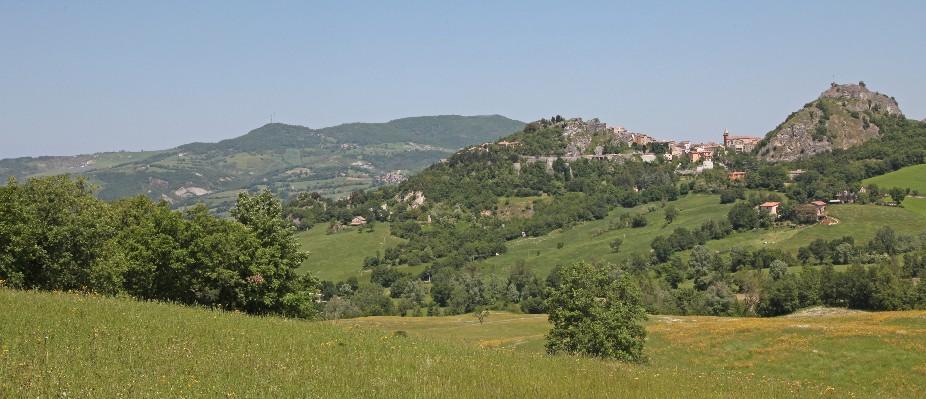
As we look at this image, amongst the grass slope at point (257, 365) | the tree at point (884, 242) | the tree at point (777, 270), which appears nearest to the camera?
the grass slope at point (257, 365)

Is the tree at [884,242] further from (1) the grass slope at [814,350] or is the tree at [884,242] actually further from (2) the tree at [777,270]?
(1) the grass slope at [814,350]

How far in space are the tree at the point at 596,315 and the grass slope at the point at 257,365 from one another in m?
32.5

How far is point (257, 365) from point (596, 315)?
4277cm

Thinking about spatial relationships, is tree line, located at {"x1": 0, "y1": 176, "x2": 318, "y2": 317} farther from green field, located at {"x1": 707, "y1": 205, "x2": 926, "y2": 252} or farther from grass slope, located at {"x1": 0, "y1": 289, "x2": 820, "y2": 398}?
green field, located at {"x1": 707, "y1": 205, "x2": 926, "y2": 252}

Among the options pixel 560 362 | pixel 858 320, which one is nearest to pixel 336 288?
pixel 858 320

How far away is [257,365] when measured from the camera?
17.0 meters

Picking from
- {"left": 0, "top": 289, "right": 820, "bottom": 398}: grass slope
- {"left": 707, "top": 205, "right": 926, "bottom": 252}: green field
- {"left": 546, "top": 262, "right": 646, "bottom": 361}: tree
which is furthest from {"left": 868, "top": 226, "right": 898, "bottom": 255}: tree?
{"left": 0, "top": 289, "right": 820, "bottom": 398}: grass slope

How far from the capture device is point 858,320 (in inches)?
2761

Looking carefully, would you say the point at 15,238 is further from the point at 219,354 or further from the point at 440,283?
the point at 440,283

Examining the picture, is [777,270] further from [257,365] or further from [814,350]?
[257,365]

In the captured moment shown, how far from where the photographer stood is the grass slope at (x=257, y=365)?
14.5 metres

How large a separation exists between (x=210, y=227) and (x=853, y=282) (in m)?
108

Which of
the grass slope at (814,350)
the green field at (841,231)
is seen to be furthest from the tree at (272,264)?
the green field at (841,231)

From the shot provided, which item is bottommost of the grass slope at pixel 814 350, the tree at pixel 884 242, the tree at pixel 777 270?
the tree at pixel 777 270
